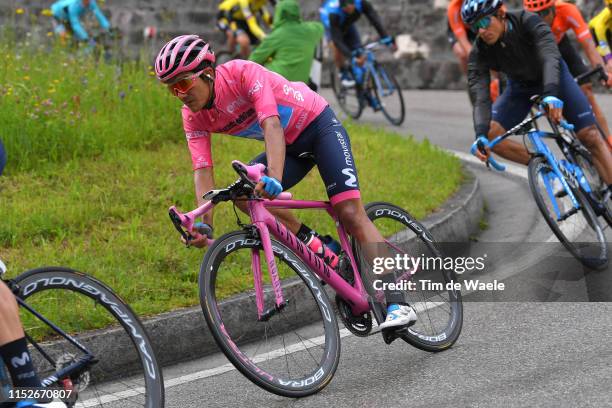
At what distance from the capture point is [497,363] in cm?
565

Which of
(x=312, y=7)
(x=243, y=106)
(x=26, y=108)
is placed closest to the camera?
(x=243, y=106)

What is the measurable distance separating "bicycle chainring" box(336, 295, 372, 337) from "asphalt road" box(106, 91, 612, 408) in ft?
0.64

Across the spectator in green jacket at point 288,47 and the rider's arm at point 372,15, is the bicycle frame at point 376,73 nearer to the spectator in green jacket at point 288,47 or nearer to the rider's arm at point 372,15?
the rider's arm at point 372,15

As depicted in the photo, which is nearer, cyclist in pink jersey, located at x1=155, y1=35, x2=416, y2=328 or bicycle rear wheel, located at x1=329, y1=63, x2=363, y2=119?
cyclist in pink jersey, located at x1=155, y1=35, x2=416, y2=328

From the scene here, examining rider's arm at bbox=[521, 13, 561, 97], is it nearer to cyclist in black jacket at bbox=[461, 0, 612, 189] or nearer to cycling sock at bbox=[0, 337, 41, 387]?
cyclist in black jacket at bbox=[461, 0, 612, 189]

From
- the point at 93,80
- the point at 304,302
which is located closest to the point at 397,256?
the point at 304,302

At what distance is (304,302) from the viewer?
19.1 ft

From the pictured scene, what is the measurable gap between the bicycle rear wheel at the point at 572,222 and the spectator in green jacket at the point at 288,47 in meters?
4.46

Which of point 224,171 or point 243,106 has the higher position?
point 243,106

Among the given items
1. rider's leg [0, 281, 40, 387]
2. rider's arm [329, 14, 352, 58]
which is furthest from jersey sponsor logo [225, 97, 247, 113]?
rider's arm [329, 14, 352, 58]

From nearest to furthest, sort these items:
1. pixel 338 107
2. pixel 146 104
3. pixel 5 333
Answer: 1. pixel 5 333
2. pixel 146 104
3. pixel 338 107

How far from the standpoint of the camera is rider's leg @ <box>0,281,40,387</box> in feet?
13.5

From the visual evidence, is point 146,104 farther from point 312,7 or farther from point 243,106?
point 312,7

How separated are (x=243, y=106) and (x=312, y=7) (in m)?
15.5
